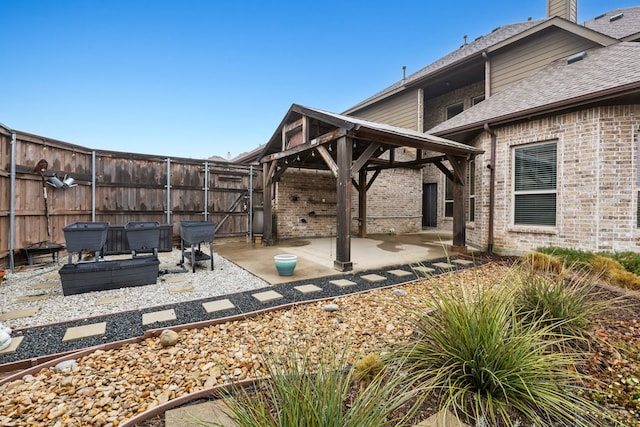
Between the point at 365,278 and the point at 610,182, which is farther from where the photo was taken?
the point at 610,182

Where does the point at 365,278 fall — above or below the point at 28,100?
below

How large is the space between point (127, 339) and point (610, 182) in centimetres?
792

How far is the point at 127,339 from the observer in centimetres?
244

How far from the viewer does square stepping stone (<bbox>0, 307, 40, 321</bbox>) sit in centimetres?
295

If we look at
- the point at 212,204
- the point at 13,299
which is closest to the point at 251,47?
the point at 212,204

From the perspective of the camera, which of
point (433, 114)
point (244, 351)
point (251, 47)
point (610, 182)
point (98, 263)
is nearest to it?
Answer: point (244, 351)

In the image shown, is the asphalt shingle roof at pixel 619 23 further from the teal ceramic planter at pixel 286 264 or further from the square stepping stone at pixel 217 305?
the square stepping stone at pixel 217 305

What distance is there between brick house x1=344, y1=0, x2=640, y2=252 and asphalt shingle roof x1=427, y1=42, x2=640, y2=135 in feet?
0.10

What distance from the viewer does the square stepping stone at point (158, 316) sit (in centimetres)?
287

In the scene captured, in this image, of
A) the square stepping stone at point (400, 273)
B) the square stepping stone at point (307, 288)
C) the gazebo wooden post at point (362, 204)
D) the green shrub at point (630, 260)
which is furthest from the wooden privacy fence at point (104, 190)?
the green shrub at point (630, 260)

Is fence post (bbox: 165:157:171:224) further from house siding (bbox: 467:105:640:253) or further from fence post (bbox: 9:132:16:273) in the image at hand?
house siding (bbox: 467:105:640:253)

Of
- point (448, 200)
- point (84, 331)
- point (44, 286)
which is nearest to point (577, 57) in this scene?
point (448, 200)

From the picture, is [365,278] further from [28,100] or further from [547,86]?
[28,100]

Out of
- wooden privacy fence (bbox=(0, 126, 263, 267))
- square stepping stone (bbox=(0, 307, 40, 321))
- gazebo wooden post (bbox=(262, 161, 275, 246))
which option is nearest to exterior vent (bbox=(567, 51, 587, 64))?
gazebo wooden post (bbox=(262, 161, 275, 246))
